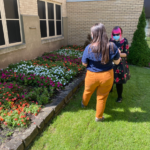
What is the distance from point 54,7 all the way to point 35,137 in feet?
23.8

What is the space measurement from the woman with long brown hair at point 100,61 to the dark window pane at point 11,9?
3.94 m

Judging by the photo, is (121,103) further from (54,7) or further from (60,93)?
(54,7)

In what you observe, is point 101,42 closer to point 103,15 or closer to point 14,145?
point 14,145

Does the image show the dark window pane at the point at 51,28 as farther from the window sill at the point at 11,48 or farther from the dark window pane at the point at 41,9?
the window sill at the point at 11,48

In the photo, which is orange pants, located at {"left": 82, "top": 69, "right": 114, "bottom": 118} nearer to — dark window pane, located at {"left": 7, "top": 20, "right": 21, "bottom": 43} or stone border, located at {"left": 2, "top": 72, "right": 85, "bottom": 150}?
stone border, located at {"left": 2, "top": 72, "right": 85, "bottom": 150}

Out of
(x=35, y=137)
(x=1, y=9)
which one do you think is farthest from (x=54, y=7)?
(x=35, y=137)

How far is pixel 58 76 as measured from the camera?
4391mm

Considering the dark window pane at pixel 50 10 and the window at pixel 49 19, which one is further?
the dark window pane at pixel 50 10

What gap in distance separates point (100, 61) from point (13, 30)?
13.8 feet

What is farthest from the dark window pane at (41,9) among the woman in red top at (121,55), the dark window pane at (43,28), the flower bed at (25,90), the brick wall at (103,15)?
the woman in red top at (121,55)

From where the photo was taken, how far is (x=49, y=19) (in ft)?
24.4

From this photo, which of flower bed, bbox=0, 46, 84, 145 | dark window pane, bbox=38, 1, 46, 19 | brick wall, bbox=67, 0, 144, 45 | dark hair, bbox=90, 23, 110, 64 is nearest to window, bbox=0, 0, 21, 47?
flower bed, bbox=0, 46, 84, 145

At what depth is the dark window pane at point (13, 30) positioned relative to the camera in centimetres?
496

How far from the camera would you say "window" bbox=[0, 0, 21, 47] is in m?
4.64
